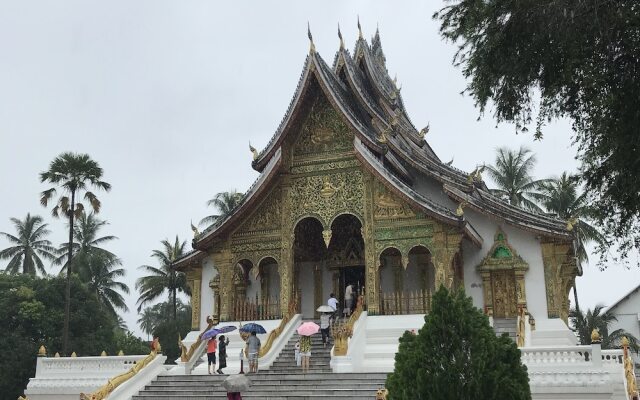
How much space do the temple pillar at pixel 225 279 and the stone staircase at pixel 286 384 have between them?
8.80 ft

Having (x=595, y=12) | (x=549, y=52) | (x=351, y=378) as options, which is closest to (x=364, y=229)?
(x=351, y=378)

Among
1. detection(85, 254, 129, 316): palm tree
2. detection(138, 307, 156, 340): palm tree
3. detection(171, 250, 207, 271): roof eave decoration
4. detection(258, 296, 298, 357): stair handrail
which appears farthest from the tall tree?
detection(138, 307, 156, 340): palm tree

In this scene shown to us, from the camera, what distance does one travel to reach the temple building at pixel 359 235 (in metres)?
16.6

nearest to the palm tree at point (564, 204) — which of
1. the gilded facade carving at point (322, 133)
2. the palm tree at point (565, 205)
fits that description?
the palm tree at point (565, 205)

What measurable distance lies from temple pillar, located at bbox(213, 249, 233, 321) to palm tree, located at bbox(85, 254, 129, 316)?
26243 millimetres

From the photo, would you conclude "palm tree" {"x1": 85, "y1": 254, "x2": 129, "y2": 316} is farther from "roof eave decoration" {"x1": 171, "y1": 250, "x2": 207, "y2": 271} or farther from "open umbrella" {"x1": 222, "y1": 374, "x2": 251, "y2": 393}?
"open umbrella" {"x1": 222, "y1": 374, "x2": 251, "y2": 393}

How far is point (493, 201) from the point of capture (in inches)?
734

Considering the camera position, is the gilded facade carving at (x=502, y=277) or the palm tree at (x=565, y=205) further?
the palm tree at (x=565, y=205)

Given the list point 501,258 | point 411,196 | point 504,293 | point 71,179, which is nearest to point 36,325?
point 71,179

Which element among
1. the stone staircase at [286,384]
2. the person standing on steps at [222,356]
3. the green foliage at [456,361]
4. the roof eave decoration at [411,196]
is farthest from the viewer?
the roof eave decoration at [411,196]

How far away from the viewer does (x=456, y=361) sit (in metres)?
7.12

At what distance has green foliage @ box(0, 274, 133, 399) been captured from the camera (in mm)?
28297

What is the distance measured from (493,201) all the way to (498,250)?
174 centimetres

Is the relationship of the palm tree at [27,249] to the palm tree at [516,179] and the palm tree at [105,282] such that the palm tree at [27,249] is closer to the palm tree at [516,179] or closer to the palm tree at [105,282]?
the palm tree at [105,282]
